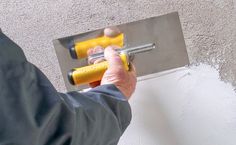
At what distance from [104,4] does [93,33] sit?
8 cm

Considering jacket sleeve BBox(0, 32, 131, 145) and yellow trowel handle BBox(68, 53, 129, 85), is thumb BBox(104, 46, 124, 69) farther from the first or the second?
jacket sleeve BBox(0, 32, 131, 145)

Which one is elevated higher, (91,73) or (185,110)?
(91,73)

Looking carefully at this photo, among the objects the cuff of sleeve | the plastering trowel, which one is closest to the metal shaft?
the plastering trowel

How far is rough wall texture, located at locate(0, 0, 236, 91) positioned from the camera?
2.78 ft

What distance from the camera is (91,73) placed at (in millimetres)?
829

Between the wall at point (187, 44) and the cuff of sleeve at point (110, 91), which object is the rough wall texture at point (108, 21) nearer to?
the wall at point (187, 44)

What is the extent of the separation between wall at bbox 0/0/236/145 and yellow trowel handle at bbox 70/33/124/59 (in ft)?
0.11

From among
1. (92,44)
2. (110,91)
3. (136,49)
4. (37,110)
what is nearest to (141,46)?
(136,49)

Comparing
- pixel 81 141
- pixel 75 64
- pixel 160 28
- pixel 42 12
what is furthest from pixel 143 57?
pixel 81 141

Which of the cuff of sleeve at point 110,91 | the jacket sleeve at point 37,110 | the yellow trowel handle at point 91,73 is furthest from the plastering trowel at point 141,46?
the jacket sleeve at point 37,110

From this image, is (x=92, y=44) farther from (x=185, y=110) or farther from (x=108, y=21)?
(x=185, y=110)

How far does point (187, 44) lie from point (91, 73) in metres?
0.25

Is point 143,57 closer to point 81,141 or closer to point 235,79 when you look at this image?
point 235,79

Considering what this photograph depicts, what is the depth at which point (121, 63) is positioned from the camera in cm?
80
